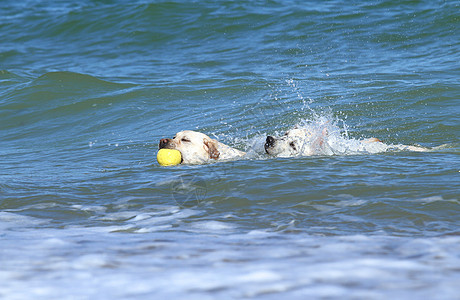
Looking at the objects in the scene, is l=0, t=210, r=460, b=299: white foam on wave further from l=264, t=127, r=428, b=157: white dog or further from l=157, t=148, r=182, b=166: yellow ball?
l=264, t=127, r=428, b=157: white dog

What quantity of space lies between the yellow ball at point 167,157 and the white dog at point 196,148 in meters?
0.17

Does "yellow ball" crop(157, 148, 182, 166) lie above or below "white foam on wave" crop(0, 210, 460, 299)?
above

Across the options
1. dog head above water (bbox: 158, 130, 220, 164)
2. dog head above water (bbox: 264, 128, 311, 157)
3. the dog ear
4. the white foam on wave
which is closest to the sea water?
the white foam on wave

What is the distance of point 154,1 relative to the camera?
2189 centimetres

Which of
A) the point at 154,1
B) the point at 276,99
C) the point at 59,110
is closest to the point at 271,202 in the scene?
the point at 276,99

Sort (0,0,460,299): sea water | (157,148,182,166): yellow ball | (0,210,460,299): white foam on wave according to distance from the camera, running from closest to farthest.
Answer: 1. (0,210,460,299): white foam on wave
2. (0,0,460,299): sea water
3. (157,148,182,166): yellow ball

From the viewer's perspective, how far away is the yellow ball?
7.23 metres

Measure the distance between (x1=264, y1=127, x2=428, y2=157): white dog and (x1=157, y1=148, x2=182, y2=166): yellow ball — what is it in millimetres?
1114

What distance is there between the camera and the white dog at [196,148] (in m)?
7.48

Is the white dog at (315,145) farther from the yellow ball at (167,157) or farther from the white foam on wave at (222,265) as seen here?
the white foam on wave at (222,265)

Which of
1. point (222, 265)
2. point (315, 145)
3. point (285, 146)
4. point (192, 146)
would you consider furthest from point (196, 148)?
point (222, 265)

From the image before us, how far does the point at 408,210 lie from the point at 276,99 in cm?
682

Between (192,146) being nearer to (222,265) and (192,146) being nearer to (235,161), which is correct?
(235,161)

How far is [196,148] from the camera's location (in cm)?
754
